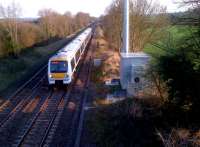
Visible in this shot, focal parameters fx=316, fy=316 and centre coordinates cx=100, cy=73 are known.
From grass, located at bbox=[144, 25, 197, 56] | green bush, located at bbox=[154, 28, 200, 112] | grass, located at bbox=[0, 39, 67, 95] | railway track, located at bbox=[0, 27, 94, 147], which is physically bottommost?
A: railway track, located at bbox=[0, 27, 94, 147]

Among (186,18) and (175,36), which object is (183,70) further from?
(175,36)

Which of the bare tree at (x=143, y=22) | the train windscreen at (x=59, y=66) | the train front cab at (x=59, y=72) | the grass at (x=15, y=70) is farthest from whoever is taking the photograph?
the bare tree at (x=143, y=22)

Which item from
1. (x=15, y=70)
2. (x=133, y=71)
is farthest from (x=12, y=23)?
Result: (x=133, y=71)

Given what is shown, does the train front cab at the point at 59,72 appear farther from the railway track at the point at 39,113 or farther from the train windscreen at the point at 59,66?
the railway track at the point at 39,113

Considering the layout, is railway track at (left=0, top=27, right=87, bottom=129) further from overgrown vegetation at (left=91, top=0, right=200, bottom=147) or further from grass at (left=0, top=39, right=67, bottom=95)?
overgrown vegetation at (left=91, top=0, right=200, bottom=147)

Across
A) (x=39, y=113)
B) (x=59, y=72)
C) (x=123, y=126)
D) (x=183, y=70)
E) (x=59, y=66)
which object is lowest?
(x=39, y=113)

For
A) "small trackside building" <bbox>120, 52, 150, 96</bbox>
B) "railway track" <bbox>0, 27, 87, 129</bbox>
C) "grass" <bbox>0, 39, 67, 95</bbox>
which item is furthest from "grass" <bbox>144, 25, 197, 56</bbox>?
"grass" <bbox>0, 39, 67, 95</bbox>

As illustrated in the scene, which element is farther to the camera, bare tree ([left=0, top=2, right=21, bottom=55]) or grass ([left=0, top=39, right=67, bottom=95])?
bare tree ([left=0, top=2, right=21, bottom=55])

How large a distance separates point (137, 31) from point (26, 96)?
13422 millimetres

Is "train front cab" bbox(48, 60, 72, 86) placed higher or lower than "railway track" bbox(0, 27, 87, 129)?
higher

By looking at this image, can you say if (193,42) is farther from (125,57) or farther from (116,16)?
(116,16)

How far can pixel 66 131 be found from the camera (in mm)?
14234

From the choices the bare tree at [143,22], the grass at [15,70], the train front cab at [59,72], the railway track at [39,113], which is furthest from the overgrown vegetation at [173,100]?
the bare tree at [143,22]

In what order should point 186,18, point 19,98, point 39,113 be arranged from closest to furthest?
1. point 186,18
2. point 39,113
3. point 19,98
